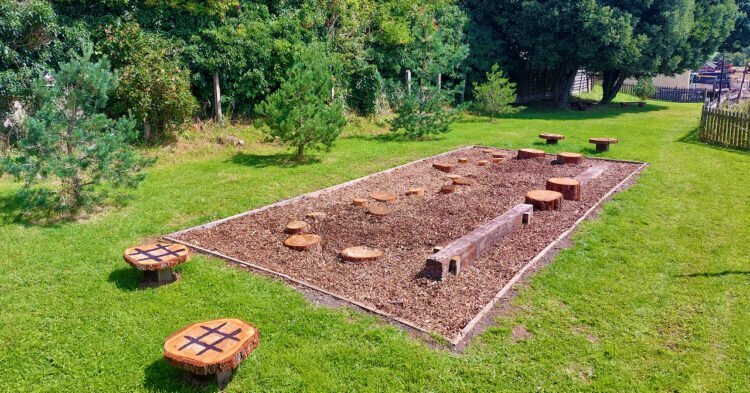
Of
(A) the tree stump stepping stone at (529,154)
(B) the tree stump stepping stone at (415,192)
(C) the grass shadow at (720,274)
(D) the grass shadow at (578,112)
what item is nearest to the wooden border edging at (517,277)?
(C) the grass shadow at (720,274)

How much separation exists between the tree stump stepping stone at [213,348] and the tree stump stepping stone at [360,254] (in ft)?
6.34

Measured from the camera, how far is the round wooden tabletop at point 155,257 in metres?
4.84

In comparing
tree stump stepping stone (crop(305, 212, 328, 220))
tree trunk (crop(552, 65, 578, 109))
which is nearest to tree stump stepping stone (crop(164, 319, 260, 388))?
tree stump stepping stone (crop(305, 212, 328, 220))

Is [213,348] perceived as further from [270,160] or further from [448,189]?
[270,160]

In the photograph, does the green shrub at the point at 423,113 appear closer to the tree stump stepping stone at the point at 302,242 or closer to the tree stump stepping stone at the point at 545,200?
the tree stump stepping stone at the point at 545,200

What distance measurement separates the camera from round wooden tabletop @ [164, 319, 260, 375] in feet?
10.9

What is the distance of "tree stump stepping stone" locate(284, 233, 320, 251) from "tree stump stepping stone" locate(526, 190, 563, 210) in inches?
126

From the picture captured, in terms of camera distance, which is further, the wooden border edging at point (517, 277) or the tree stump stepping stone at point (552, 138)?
the tree stump stepping stone at point (552, 138)

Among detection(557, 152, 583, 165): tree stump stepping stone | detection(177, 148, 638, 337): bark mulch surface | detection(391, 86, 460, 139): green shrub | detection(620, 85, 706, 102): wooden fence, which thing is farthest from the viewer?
detection(620, 85, 706, 102): wooden fence

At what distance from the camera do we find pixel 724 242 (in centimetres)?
623

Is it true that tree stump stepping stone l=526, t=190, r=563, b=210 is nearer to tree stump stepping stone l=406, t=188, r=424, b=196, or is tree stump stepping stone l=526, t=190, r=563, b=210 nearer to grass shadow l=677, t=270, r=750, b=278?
tree stump stepping stone l=406, t=188, r=424, b=196

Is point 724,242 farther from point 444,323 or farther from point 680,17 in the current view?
point 680,17

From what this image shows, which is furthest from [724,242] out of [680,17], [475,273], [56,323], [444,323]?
[680,17]

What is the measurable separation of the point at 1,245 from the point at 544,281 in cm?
599
